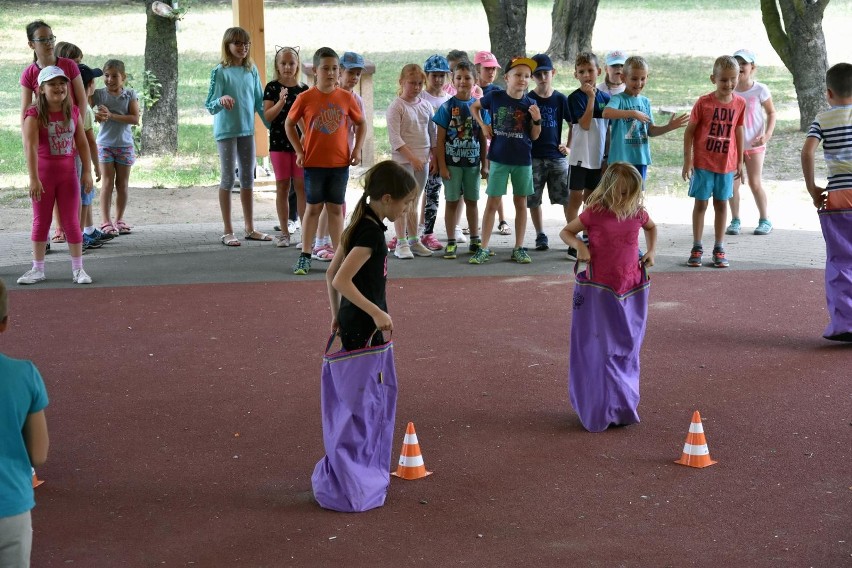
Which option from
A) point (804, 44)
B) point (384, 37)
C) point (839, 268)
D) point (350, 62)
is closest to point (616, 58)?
point (350, 62)

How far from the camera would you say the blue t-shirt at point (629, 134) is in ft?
34.2

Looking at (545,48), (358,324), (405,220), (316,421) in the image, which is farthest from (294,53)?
A: (545,48)

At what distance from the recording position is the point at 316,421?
6332 mm

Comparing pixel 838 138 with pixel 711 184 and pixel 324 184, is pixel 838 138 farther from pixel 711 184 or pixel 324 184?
pixel 324 184

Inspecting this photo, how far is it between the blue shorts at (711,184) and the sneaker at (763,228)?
1928 millimetres

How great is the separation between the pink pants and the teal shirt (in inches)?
77.4

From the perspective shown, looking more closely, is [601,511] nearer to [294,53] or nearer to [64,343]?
Result: [64,343]

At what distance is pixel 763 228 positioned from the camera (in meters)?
12.0

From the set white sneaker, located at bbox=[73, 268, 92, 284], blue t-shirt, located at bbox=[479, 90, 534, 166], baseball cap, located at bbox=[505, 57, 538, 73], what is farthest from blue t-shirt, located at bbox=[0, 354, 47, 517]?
baseball cap, located at bbox=[505, 57, 538, 73]

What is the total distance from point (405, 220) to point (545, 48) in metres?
22.7

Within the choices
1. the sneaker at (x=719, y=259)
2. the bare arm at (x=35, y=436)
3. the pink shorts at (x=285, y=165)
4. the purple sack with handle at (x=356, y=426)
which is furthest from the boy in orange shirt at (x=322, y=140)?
the bare arm at (x=35, y=436)

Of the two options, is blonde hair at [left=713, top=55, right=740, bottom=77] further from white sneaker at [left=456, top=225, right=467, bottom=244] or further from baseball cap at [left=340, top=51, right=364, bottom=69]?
baseball cap at [left=340, top=51, right=364, bottom=69]

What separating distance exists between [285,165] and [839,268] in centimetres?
552

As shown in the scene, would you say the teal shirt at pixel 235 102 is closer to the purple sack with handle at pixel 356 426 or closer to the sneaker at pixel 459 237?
the sneaker at pixel 459 237
